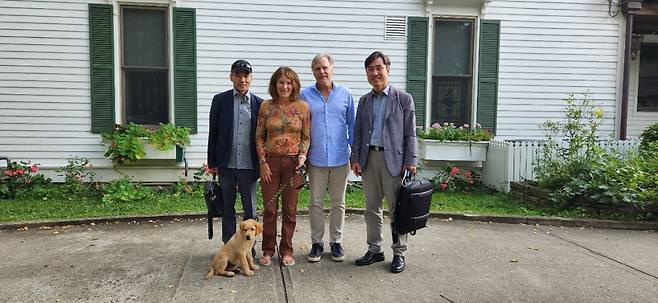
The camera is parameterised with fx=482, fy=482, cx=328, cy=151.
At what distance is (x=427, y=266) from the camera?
425 centimetres

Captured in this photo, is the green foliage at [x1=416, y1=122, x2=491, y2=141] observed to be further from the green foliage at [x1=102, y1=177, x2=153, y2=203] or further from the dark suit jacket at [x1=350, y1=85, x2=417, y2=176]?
the green foliage at [x1=102, y1=177, x2=153, y2=203]

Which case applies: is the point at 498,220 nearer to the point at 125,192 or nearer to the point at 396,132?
the point at 396,132

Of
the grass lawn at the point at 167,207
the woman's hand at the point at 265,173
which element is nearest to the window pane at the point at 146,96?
the grass lawn at the point at 167,207

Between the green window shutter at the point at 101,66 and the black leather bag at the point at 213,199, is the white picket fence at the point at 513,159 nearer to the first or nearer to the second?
the black leather bag at the point at 213,199

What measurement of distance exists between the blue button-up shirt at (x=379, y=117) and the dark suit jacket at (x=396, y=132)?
1.0 inches

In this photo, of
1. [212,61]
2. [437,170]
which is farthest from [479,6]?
[212,61]

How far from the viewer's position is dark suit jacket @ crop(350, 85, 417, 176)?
3982 mm

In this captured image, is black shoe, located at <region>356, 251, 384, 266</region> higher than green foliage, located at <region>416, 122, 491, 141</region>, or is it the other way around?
green foliage, located at <region>416, 122, 491, 141</region>

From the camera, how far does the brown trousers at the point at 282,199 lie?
13.0ft

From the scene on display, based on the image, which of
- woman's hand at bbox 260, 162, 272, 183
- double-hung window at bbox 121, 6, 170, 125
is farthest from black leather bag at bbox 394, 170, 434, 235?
double-hung window at bbox 121, 6, 170, 125

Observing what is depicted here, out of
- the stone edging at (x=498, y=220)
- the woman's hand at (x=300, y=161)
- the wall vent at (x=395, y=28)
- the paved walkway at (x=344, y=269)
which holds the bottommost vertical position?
the paved walkway at (x=344, y=269)

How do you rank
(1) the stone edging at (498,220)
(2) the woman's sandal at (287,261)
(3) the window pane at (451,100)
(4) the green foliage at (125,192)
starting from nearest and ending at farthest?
1. (2) the woman's sandal at (287,261)
2. (1) the stone edging at (498,220)
3. (4) the green foliage at (125,192)
4. (3) the window pane at (451,100)

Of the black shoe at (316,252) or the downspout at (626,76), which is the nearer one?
the black shoe at (316,252)

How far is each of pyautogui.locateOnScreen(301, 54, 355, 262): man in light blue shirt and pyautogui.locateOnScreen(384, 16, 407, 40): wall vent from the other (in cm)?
404
